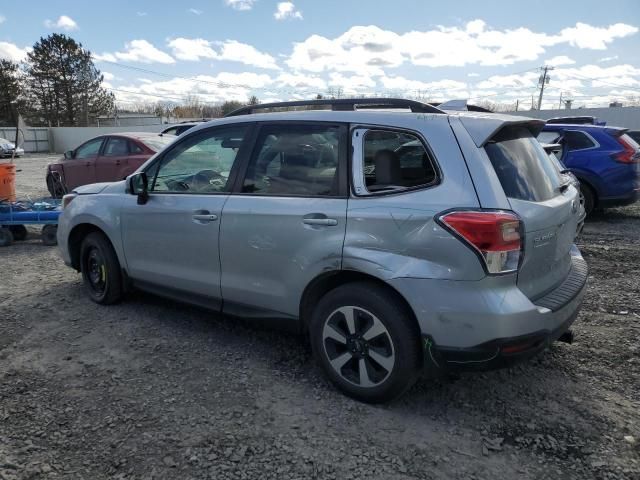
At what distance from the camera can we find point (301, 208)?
10.4 feet

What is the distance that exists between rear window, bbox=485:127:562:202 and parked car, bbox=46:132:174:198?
25.3ft

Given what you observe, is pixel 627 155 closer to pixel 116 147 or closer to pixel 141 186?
pixel 141 186

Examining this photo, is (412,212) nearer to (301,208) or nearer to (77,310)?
(301,208)

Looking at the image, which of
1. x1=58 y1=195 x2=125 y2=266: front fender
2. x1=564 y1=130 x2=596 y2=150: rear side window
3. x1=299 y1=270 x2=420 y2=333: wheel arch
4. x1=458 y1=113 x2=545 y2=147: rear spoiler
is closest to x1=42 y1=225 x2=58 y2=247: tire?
x1=58 y1=195 x2=125 y2=266: front fender

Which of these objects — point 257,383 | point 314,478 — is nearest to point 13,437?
point 257,383

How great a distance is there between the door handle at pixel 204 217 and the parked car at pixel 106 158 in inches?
249

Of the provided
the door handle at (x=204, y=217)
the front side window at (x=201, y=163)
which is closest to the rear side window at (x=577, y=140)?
the front side window at (x=201, y=163)

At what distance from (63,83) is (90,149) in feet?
152

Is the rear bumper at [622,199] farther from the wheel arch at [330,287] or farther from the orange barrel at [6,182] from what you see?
the orange barrel at [6,182]

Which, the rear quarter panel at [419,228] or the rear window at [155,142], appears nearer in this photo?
the rear quarter panel at [419,228]

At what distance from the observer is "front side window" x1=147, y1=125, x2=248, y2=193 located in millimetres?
3730

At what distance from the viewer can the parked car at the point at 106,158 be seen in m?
9.77

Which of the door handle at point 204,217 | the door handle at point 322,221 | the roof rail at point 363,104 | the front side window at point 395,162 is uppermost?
the roof rail at point 363,104

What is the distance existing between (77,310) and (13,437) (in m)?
2.01
